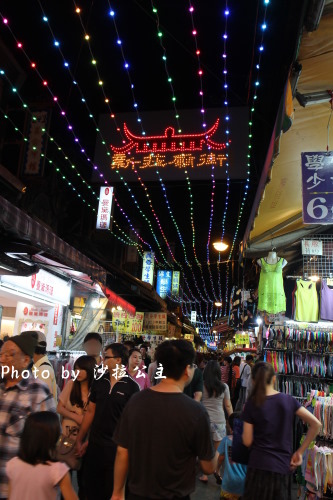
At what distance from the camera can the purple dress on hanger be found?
6.88 metres

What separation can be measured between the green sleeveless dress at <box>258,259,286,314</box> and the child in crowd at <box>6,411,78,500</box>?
234 inches

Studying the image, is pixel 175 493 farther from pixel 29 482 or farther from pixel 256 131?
pixel 256 131

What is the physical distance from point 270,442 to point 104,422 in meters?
1.58

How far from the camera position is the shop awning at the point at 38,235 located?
5486mm

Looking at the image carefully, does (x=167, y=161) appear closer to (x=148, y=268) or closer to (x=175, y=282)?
(x=148, y=268)

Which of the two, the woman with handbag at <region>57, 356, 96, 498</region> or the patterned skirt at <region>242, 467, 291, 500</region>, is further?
the woman with handbag at <region>57, 356, 96, 498</region>

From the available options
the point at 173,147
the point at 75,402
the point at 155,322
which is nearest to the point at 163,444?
the point at 75,402

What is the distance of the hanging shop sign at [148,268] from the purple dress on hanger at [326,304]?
14832mm

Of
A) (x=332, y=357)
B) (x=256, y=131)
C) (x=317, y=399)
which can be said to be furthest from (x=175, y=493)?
(x=256, y=131)

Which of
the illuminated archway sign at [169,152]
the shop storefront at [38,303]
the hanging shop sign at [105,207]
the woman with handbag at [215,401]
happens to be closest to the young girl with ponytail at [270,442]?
the woman with handbag at [215,401]

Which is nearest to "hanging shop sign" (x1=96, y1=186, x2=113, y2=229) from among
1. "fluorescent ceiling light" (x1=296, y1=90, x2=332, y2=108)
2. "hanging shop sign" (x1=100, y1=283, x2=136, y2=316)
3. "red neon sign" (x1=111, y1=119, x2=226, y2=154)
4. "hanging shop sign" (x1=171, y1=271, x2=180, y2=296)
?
"red neon sign" (x1=111, y1=119, x2=226, y2=154)

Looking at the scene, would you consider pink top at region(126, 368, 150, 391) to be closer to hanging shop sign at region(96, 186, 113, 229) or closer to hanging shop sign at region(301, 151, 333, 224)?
hanging shop sign at region(301, 151, 333, 224)

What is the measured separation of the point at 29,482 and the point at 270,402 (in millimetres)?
2176

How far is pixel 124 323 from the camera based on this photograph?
45.7 feet
